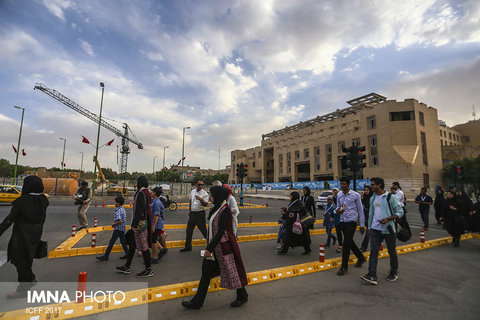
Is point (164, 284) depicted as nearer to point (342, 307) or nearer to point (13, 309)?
point (13, 309)

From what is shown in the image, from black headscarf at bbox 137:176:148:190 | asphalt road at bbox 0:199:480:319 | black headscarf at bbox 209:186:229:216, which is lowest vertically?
asphalt road at bbox 0:199:480:319

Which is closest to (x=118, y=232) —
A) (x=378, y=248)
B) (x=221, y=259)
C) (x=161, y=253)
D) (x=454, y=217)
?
(x=161, y=253)

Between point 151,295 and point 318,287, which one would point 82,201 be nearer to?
point 151,295

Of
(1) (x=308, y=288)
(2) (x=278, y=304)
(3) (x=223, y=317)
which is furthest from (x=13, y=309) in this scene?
(1) (x=308, y=288)

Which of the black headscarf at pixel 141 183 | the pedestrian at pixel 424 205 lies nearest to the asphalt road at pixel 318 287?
the black headscarf at pixel 141 183

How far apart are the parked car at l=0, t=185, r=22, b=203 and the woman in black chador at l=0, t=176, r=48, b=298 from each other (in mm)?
17145

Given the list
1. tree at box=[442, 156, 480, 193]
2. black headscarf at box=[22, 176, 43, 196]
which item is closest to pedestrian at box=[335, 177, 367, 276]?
black headscarf at box=[22, 176, 43, 196]

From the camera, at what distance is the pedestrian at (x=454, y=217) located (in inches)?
281

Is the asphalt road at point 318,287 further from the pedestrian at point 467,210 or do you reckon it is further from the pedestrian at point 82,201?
the pedestrian at point 82,201

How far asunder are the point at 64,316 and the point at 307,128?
204 feet

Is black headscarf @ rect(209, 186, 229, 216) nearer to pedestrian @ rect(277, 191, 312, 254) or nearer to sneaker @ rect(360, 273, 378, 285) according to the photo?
sneaker @ rect(360, 273, 378, 285)

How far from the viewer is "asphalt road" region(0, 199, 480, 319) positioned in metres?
3.14

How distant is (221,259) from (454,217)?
8.09m

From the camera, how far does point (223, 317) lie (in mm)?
2951
